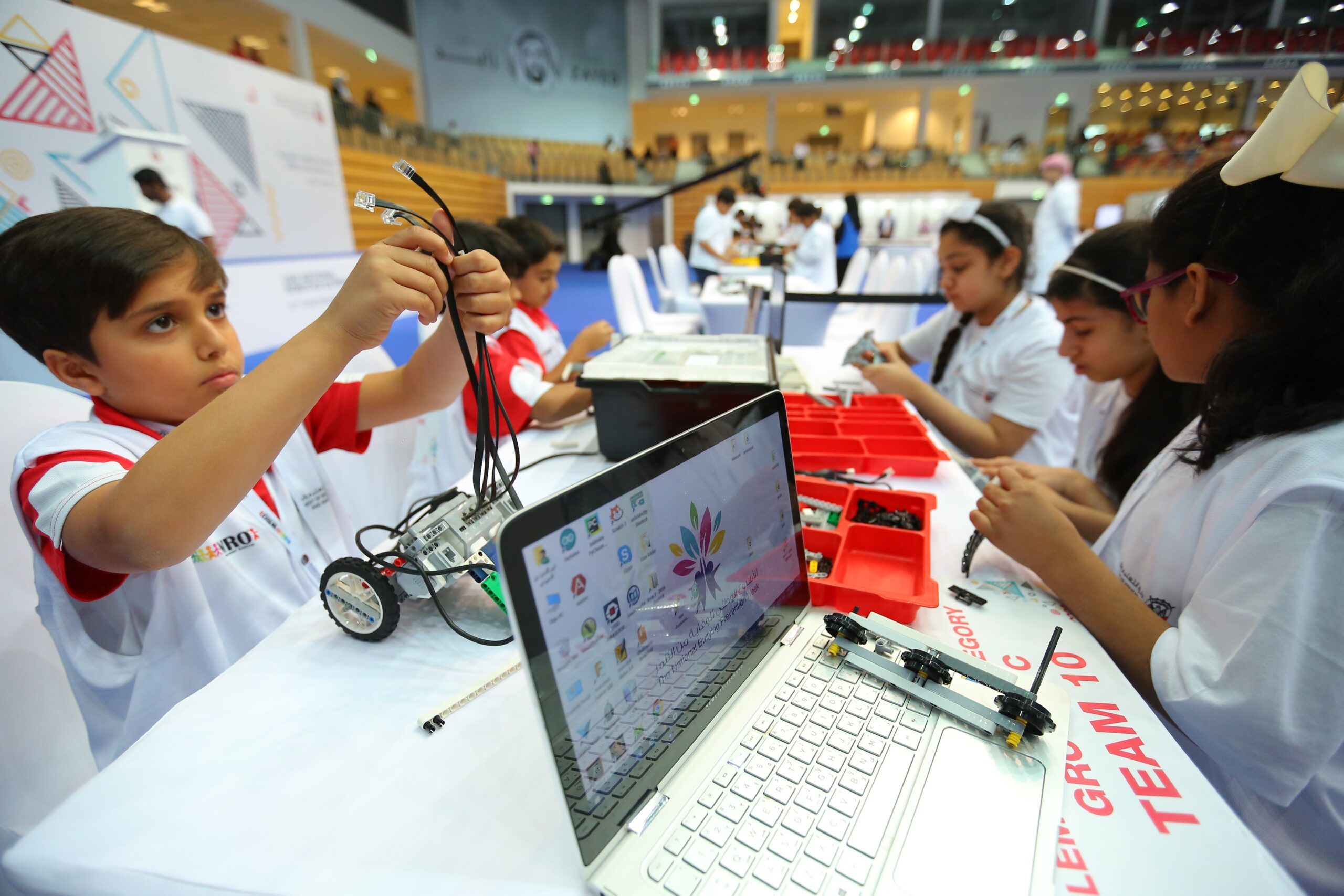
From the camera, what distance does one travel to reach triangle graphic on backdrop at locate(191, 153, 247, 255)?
3977mm

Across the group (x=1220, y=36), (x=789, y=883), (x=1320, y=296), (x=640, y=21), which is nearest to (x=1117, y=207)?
(x=1220, y=36)

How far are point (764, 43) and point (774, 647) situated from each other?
15.4 meters

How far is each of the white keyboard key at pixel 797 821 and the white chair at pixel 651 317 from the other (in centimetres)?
322

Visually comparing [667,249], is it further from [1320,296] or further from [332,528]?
[1320,296]

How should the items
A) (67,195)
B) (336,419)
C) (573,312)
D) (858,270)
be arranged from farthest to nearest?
A: (573,312)
(858,270)
(67,195)
(336,419)

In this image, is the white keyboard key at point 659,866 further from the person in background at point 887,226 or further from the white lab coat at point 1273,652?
the person in background at point 887,226

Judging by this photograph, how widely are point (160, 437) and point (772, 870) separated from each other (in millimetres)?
914

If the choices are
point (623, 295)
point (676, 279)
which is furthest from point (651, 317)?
point (676, 279)

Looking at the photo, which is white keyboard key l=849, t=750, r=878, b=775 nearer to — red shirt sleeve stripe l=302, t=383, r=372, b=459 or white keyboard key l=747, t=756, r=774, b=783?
white keyboard key l=747, t=756, r=774, b=783

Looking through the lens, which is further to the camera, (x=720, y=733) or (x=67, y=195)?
(x=67, y=195)

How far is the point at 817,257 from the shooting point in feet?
16.9

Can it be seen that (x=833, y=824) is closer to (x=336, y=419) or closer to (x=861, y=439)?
(x=861, y=439)

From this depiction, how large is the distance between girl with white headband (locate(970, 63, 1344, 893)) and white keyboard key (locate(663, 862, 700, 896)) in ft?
1.62

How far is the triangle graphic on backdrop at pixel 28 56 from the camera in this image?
1000 millimetres
